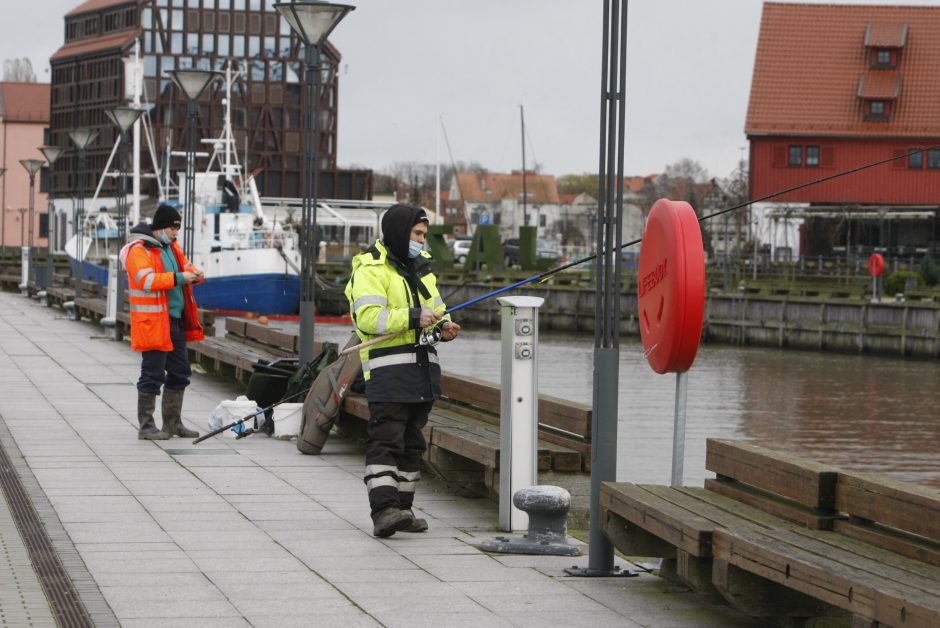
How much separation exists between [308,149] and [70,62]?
4214 inches

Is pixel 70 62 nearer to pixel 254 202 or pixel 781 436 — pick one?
pixel 254 202

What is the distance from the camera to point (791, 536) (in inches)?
260

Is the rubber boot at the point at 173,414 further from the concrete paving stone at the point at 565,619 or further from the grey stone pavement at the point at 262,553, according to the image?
the concrete paving stone at the point at 565,619

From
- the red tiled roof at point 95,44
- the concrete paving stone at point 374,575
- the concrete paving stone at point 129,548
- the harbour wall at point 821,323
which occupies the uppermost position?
the red tiled roof at point 95,44

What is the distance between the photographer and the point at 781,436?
979 inches

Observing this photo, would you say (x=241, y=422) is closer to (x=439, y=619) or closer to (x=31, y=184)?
(x=439, y=619)

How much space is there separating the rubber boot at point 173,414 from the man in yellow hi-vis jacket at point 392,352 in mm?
4773

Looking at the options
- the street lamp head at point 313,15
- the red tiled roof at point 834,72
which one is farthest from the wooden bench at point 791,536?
the red tiled roof at point 834,72

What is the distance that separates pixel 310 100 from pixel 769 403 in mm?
16850

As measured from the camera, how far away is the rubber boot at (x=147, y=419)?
13438 mm

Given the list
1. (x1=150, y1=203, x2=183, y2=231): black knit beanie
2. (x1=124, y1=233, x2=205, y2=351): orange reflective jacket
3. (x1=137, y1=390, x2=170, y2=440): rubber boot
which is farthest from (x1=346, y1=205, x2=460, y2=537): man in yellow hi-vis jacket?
(x1=137, y1=390, x2=170, y2=440): rubber boot

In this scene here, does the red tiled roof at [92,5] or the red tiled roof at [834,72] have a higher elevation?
the red tiled roof at [92,5]

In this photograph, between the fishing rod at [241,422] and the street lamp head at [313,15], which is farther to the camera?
the street lamp head at [313,15]

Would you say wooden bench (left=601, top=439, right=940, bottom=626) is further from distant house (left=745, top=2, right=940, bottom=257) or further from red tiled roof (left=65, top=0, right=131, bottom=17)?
red tiled roof (left=65, top=0, right=131, bottom=17)
